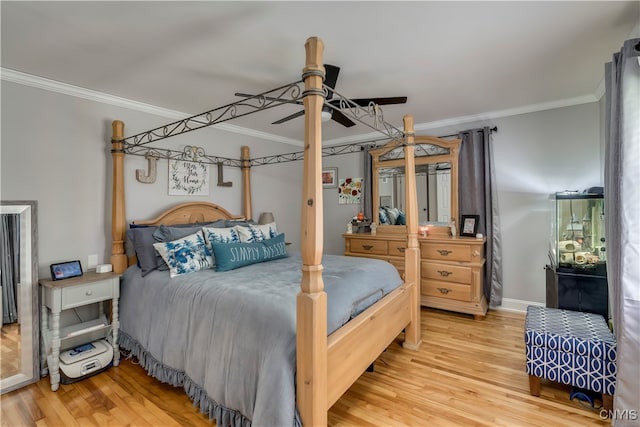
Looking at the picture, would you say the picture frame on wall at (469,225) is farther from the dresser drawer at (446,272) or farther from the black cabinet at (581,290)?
the black cabinet at (581,290)

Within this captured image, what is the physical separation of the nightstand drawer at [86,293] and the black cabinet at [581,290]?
3981 millimetres

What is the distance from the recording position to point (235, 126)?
3.99 meters

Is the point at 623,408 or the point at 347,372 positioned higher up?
the point at 347,372

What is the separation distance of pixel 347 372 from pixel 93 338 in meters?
2.48

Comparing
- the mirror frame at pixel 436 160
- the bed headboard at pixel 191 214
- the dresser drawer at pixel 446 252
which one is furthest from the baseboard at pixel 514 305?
the bed headboard at pixel 191 214

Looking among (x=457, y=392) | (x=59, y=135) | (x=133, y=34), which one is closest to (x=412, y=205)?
(x=457, y=392)

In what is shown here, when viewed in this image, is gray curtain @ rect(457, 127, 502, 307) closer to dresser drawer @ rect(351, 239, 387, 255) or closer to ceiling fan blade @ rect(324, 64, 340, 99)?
dresser drawer @ rect(351, 239, 387, 255)

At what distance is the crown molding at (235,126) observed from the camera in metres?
2.40

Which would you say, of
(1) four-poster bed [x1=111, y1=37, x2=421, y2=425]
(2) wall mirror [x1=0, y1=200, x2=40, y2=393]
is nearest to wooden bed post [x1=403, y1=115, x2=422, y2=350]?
(1) four-poster bed [x1=111, y1=37, x2=421, y2=425]

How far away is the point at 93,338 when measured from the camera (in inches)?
108

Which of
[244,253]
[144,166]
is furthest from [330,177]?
[144,166]

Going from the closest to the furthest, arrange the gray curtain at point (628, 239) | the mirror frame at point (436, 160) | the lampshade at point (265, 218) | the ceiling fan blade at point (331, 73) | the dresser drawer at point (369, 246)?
the gray curtain at point (628, 239) < the ceiling fan blade at point (331, 73) < the mirror frame at point (436, 160) < the dresser drawer at point (369, 246) < the lampshade at point (265, 218)

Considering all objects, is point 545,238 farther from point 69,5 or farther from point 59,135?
point 59,135

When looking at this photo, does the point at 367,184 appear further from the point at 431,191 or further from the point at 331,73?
the point at 331,73
